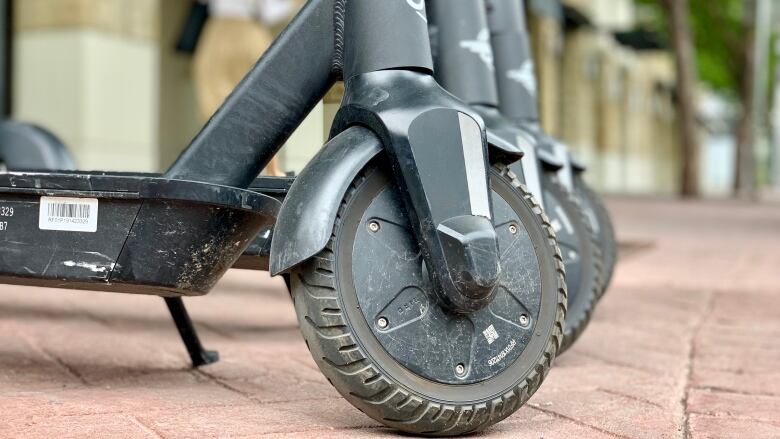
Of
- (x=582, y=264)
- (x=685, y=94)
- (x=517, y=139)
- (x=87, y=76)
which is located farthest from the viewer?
(x=685, y=94)

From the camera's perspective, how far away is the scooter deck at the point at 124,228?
221 cm

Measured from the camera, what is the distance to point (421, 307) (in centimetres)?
203

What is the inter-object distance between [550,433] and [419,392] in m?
0.31

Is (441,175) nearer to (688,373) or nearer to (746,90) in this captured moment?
(688,373)

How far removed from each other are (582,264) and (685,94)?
19.2m

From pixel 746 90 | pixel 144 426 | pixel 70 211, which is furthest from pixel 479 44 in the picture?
pixel 746 90

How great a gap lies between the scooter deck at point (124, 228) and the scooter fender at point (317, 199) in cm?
23

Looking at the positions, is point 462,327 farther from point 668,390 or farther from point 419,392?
point 668,390

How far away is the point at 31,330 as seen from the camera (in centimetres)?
342

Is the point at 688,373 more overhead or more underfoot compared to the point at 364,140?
more underfoot

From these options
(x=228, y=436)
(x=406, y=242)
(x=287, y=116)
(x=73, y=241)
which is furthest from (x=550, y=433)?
(x=73, y=241)

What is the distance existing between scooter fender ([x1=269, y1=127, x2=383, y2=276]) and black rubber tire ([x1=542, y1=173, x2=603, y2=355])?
3.83 ft

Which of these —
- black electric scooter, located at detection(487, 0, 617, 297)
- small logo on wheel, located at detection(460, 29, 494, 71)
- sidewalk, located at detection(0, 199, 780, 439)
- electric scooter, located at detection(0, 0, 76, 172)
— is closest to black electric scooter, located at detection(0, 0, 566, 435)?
sidewalk, located at detection(0, 199, 780, 439)

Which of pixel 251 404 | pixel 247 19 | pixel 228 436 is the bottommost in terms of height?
pixel 247 19
